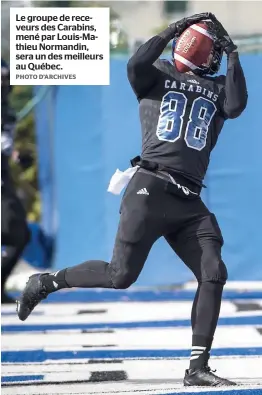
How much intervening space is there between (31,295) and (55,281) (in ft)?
0.48

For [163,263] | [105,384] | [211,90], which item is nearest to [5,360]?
[105,384]

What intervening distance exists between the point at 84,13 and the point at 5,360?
1919mm

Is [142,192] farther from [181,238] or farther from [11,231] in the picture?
[11,231]

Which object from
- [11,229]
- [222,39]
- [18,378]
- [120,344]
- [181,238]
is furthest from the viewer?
[11,229]

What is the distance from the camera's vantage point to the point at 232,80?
436 cm

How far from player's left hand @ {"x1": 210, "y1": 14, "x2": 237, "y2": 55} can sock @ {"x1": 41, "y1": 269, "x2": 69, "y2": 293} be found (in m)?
1.15

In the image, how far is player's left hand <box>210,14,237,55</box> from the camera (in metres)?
4.28

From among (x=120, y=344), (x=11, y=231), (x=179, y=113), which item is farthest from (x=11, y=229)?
(x=179, y=113)

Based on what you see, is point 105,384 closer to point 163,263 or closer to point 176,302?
point 176,302

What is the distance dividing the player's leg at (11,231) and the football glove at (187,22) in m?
3.49

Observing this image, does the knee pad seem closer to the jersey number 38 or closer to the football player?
the football player

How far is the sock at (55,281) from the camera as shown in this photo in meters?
4.66

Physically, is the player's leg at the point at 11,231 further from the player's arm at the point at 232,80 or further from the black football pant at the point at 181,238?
the player's arm at the point at 232,80

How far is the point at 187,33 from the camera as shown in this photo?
4.34m
